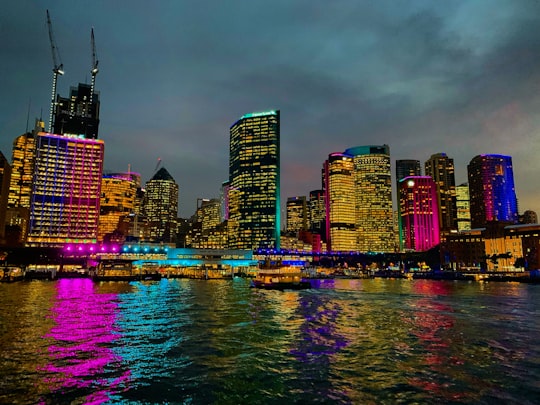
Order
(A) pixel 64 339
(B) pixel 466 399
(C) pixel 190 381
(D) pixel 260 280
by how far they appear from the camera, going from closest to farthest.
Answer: (B) pixel 466 399, (C) pixel 190 381, (A) pixel 64 339, (D) pixel 260 280

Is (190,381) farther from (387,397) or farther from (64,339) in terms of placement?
(64,339)

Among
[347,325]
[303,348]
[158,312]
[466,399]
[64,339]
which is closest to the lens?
[466,399]

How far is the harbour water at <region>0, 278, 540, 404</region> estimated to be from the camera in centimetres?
2252

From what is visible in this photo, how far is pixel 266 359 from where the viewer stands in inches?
1204

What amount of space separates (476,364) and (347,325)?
1931cm

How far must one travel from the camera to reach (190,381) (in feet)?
→ 81.9

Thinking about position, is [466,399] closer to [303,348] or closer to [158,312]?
[303,348]

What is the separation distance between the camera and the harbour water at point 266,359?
73.9ft

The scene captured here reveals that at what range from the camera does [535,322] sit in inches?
1976

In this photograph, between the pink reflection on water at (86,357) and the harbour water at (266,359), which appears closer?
the harbour water at (266,359)

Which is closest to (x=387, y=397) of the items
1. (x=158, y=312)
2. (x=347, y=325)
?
(x=347, y=325)

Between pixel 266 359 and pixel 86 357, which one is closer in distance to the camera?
pixel 266 359

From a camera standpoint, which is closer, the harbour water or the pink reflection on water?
the harbour water

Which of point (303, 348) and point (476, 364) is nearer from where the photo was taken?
point (476, 364)
